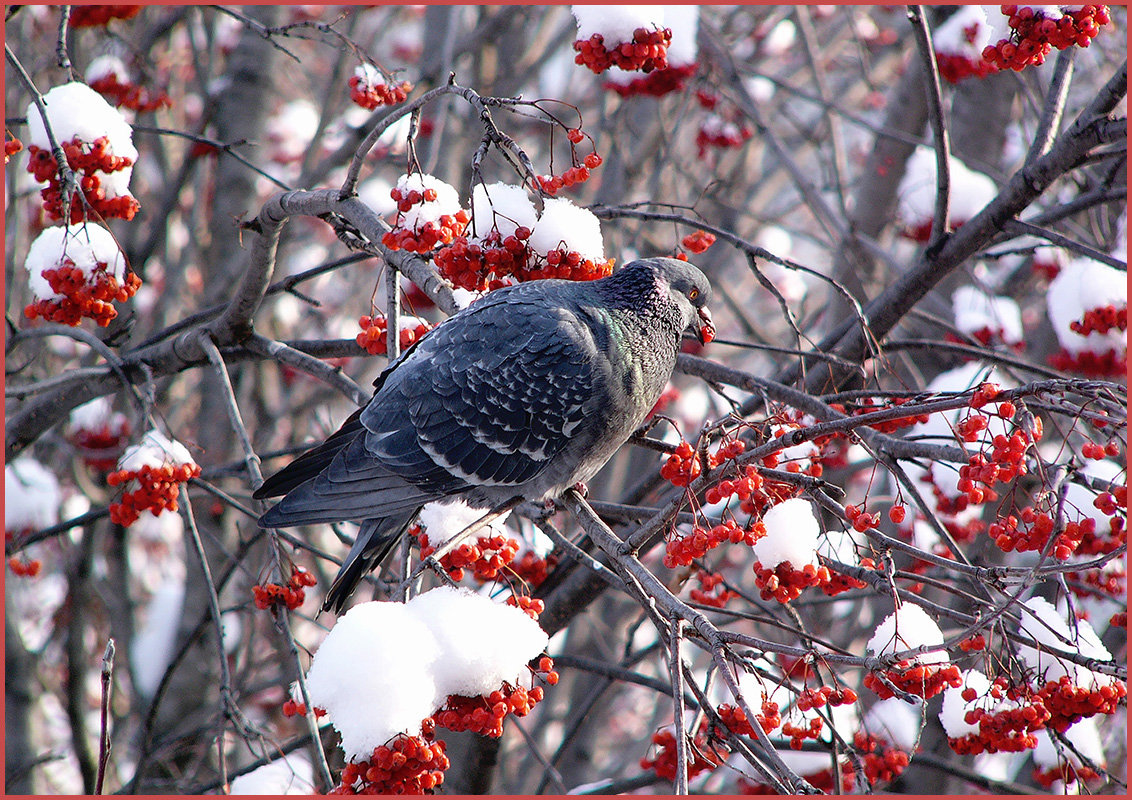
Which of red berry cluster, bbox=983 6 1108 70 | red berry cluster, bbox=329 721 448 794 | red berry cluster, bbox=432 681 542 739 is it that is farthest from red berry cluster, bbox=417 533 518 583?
red berry cluster, bbox=983 6 1108 70

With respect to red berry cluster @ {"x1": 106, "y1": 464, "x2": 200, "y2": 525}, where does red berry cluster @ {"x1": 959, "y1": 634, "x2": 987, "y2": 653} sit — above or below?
below

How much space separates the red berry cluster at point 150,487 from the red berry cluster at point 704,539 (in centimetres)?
158

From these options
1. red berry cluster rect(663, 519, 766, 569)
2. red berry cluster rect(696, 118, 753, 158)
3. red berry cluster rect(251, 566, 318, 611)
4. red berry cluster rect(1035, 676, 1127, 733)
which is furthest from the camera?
red berry cluster rect(696, 118, 753, 158)

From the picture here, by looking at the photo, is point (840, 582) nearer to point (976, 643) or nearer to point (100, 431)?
point (976, 643)

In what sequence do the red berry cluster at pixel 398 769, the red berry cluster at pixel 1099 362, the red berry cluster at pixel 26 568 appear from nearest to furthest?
the red berry cluster at pixel 398 769
the red berry cluster at pixel 1099 362
the red berry cluster at pixel 26 568

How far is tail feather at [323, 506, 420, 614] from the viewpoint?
296 cm

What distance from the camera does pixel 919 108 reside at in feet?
16.6

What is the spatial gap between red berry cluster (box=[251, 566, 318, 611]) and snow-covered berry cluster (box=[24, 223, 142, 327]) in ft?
3.33

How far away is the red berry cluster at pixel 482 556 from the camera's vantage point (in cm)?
247

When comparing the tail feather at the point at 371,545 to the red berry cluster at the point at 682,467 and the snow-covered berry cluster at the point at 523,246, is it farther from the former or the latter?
the red berry cluster at the point at 682,467

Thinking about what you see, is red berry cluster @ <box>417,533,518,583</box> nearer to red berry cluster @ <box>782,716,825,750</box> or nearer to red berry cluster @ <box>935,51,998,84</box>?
red berry cluster @ <box>782,716,825,750</box>

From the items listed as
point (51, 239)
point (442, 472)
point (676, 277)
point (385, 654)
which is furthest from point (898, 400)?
point (51, 239)

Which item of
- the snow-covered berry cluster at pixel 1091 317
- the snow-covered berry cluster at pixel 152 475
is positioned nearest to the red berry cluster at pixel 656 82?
the snow-covered berry cluster at pixel 1091 317

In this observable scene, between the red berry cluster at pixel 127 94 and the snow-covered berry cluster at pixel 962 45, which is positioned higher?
the red berry cluster at pixel 127 94
